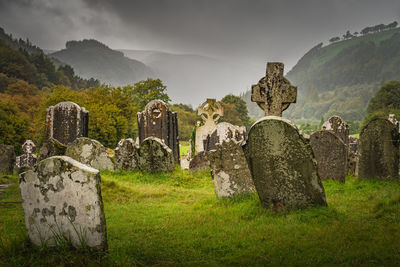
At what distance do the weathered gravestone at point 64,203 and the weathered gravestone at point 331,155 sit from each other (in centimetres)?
716

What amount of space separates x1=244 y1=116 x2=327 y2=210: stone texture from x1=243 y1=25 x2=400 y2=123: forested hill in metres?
106

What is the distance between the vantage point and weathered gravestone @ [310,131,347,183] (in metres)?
8.36

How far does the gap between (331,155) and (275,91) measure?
273cm

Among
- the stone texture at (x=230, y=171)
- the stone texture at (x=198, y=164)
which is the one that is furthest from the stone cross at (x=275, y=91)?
the stone texture at (x=198, y=164)

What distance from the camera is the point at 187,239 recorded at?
419 cm

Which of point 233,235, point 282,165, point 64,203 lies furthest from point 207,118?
point 64,203

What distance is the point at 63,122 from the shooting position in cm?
1384

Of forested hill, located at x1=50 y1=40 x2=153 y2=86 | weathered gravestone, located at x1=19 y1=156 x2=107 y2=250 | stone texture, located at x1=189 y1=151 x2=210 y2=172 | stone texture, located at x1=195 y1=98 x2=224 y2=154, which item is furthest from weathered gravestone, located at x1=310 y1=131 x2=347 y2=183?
forested hill, located at x1=50 y1=40 x2=153 y2=86

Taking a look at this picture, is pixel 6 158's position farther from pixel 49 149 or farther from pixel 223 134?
pixel 223 134

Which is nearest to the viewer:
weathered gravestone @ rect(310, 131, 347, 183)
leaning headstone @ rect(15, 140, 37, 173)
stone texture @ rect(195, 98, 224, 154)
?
weathered gravestone @ rect(310, 131, 347, 183)

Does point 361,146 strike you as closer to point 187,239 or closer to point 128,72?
point 187,239

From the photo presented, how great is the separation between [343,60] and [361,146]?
637ft

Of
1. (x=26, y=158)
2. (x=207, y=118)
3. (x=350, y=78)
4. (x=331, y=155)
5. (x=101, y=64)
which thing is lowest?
(x=26, y=158)

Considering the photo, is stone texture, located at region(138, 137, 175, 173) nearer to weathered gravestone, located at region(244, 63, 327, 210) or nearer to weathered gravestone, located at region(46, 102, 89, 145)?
weathered gravestone, located at region(46, 102, 89, 145)
